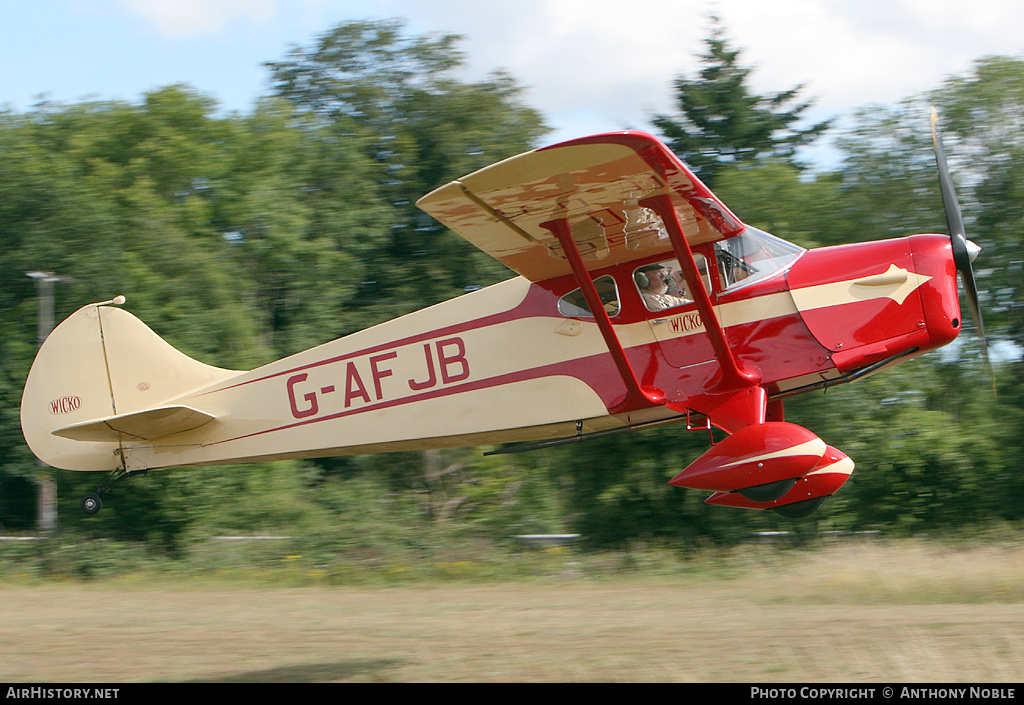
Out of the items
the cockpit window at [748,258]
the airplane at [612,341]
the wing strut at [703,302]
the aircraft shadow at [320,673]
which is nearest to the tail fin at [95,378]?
the airplane at [612,341]

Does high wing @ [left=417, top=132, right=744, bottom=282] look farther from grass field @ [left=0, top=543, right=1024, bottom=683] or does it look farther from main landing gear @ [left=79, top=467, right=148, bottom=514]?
main landing gear @ [left=79, top=467, right=148, bottom=514]

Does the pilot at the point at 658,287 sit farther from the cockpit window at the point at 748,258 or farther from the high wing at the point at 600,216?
the cockpit window at the point at 748,258

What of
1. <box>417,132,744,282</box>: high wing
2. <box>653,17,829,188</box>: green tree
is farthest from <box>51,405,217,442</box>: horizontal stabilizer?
<box>653,17,829,188</box>: green tree

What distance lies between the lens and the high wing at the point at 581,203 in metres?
5.90

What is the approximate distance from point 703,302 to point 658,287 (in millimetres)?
622

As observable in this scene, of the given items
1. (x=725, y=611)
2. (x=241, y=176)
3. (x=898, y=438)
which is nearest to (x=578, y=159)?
(x=725, y=611)

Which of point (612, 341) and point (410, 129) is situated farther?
point (410, 129)

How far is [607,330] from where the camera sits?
23.3 feet

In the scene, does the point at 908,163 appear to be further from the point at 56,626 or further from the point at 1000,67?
the point at 56,626

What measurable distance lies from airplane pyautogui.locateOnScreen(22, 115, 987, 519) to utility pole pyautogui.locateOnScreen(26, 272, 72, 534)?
28.6 ft

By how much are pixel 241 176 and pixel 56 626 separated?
14846 millimetres

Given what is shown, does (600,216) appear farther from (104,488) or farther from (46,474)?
(46,474)

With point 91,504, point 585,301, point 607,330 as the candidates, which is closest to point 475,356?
point 585,301

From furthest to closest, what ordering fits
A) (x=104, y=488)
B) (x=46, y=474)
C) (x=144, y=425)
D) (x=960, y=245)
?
(x=46, y=474) < (x=104, y=488) < (x=144, y=425) < (x=960, y=245)
